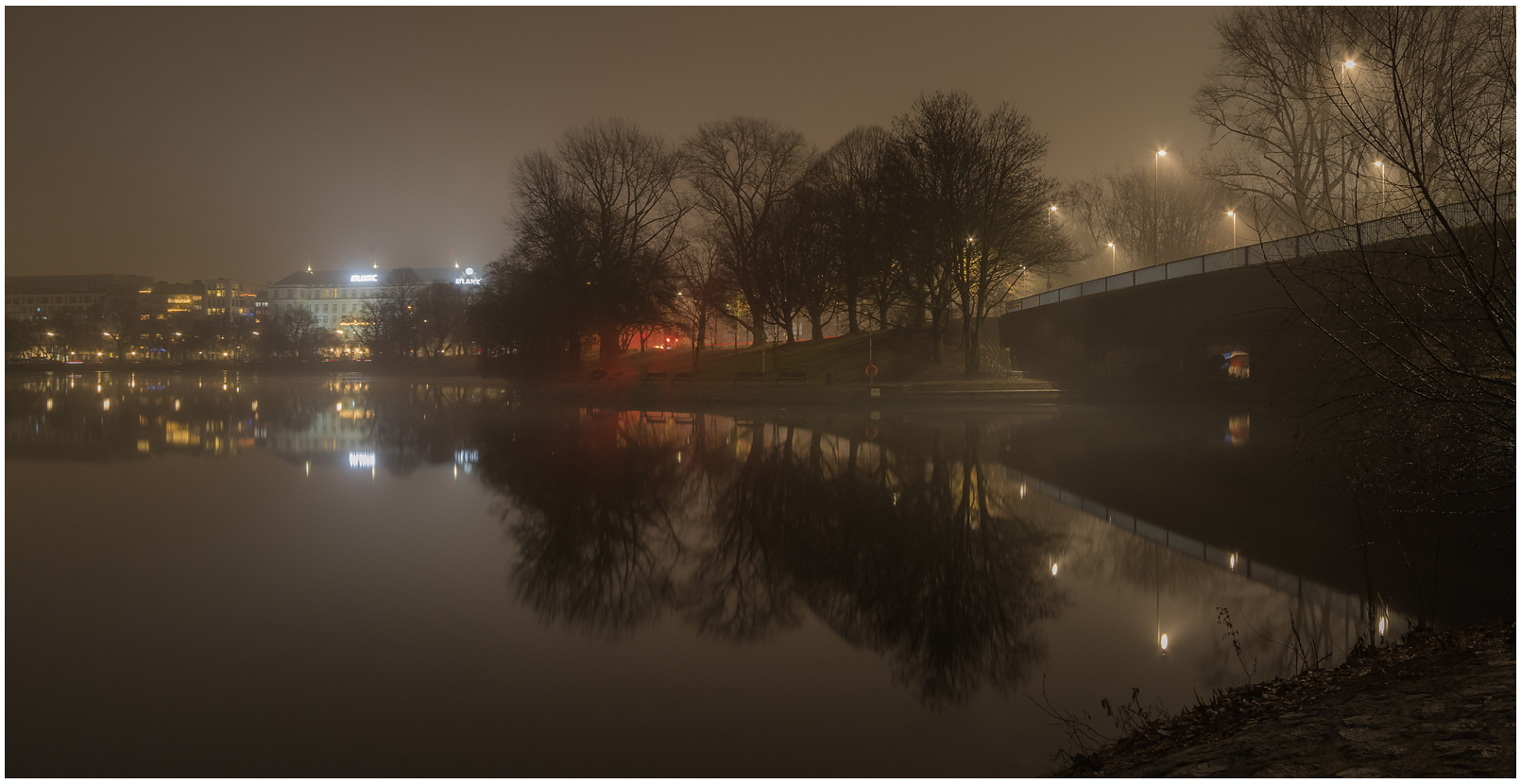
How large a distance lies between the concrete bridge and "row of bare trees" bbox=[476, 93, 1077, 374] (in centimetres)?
311

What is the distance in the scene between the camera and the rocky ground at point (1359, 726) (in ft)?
19.0

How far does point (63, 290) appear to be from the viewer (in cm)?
17775

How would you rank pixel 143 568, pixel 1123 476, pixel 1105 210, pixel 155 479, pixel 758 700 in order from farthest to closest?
1. pixel 1105 210
2. pixel 155 479
3. pixel 1123 476
4. pixel 143 568
5. pixel 758 700

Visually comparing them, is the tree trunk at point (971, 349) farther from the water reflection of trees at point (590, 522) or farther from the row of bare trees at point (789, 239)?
the water reflection of trees at point (590, 522)

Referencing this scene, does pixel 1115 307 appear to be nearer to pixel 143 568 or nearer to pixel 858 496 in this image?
pixel 858 496

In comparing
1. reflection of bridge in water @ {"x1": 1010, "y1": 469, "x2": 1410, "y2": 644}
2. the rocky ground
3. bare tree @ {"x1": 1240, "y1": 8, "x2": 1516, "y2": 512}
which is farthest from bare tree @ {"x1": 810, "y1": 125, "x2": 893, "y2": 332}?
the rocky ground

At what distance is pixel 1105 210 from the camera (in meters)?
68.4

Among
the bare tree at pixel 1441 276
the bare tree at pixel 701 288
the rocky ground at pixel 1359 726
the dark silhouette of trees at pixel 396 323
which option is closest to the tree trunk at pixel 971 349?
the bare tree at pixel 701 288

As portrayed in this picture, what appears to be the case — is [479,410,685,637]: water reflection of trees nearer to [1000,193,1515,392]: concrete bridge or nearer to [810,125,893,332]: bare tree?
[810,125,893,332]: bare tree

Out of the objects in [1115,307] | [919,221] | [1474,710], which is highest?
[919,221]

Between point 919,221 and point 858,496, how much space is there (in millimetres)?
26343

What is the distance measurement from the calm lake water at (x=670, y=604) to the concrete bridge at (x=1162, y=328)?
509 inches

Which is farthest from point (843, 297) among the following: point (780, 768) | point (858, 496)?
point (780, 768)

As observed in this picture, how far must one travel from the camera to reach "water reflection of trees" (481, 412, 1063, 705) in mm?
10109
